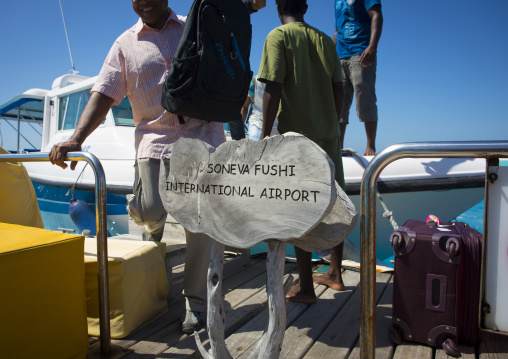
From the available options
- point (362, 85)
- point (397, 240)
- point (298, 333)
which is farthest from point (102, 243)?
point (362, 85)

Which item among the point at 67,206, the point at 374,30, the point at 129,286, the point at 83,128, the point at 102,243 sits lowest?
the point at 67,206

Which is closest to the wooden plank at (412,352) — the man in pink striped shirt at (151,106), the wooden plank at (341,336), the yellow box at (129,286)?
the wooden plank at (341,336)

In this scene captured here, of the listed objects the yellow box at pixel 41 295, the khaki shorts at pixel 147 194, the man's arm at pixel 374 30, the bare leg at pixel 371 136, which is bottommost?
the yellow box at pixel 41 295

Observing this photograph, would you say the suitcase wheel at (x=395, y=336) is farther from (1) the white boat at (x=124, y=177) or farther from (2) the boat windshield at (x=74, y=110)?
(2) the boat windshield at (x=74, y=110)

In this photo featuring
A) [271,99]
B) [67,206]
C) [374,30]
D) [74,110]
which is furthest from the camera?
[74,110]

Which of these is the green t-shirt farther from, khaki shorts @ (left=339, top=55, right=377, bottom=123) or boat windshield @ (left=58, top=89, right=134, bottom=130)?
boat windshield @ (left=58, top=89, right=134, bottom=130)

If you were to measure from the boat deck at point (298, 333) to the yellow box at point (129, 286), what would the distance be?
0.06 meters

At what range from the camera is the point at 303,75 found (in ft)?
7.09

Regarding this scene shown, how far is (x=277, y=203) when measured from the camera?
1150mm

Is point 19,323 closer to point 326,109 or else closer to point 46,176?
point 326,109

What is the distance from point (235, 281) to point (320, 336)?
3.15 feet

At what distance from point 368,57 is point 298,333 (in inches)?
93.7

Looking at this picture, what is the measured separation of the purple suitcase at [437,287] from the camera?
1.69 metres

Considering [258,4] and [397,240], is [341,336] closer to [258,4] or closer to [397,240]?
[397,240]
